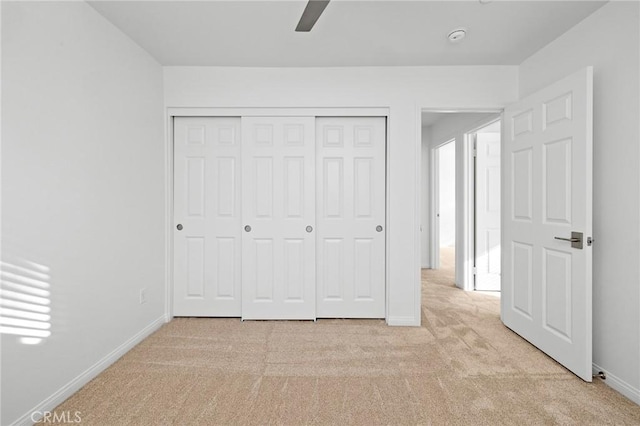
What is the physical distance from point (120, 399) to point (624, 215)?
3.24m

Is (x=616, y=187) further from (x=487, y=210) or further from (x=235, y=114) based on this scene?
(x=235, y=114)

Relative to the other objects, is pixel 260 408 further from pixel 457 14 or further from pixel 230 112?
pixel 457 14

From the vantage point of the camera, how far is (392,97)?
9.84ft

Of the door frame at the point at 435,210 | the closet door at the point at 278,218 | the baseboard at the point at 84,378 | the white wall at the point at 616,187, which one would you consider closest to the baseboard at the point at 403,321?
the closet door at the point at 278,218

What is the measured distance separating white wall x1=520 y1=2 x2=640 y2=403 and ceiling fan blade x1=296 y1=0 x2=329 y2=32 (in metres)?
1.90

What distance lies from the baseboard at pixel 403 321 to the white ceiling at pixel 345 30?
7.80 ft

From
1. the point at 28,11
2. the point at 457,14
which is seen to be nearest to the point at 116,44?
the point at 28,11

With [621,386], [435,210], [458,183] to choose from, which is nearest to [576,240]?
[621,386]

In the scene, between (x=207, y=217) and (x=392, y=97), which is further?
(x=207, y=217)

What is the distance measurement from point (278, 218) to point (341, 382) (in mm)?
1584

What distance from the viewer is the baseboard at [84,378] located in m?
1.66

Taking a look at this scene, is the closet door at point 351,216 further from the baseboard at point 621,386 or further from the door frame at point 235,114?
the baseboard at point 621,386

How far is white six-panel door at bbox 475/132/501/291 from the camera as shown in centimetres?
425

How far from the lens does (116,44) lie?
2328mm
